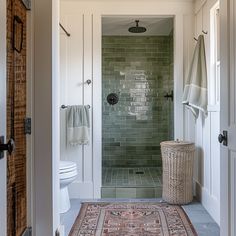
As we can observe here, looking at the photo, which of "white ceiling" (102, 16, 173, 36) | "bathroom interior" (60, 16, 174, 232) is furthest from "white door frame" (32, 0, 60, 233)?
"bathroom interior" (60, 16, 174, 232)

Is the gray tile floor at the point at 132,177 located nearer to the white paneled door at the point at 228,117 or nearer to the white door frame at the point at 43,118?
the white door frame at the point at 43,118

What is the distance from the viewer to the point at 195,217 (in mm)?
2945

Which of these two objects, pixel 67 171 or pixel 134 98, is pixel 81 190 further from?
pixel 134 98

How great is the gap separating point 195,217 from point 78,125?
1.65 metres

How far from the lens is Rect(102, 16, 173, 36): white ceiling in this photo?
4.32 m

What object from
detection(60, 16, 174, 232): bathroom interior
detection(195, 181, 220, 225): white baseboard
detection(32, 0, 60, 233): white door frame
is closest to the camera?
detection(32, 0, 60, 233): white door frame

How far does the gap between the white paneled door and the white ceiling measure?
2.68m

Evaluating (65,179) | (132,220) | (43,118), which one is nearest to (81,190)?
(65,179)

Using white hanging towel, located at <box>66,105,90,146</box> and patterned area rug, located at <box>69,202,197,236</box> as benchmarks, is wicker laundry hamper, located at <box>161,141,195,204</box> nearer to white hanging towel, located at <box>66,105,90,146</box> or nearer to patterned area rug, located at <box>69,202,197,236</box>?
patterned area rug, located at <box>69,202,197,236</box>

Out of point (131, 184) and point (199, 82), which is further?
point (131, 184)

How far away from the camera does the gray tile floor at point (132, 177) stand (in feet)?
12.6

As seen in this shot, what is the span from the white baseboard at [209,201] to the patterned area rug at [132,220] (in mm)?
261

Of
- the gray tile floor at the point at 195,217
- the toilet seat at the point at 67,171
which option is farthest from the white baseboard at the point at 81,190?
the toilet seat at the point at 67,171

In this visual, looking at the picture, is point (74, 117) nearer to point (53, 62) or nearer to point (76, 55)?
point (76, 55)
